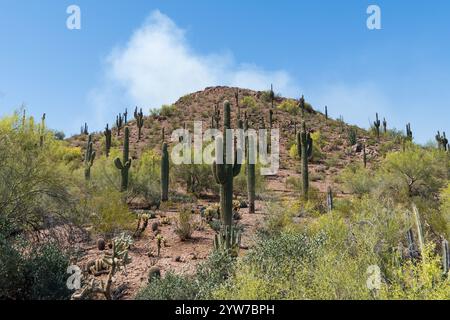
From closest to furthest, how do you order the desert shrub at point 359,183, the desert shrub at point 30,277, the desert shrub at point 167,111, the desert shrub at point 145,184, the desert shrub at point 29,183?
the desert shrub at point 30,277
the desert shrub at point 29,183
the desert shrub at point 145,184
the desert shrub at point 359,183
the desert shrub at point 167,111

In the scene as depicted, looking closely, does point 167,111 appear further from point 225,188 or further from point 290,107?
point 225,188

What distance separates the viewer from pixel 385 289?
7.42 metres

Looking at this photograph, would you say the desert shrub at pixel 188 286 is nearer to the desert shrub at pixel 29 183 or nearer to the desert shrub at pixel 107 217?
the desert shrub at pixel 29 183

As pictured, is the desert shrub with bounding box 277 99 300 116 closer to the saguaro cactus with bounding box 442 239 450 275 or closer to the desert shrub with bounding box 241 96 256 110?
the desert shrub with bounding box 241 96 256 110

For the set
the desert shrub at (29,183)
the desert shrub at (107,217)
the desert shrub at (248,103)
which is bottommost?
the desert shrub at (107,217)

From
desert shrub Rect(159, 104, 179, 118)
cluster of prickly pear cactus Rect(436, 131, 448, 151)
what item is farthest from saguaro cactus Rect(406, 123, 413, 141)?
desert shrub Rect(159, 104, 179, 118)

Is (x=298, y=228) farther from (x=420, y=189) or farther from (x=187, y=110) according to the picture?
(x=187, y=110)

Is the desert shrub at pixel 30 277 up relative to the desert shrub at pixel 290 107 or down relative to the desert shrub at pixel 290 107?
down

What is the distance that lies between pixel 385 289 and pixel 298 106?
47.4 m

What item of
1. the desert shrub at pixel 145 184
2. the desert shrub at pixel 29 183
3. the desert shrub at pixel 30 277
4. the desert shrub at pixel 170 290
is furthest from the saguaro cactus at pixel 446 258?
the desert shrub at pixel 145 184

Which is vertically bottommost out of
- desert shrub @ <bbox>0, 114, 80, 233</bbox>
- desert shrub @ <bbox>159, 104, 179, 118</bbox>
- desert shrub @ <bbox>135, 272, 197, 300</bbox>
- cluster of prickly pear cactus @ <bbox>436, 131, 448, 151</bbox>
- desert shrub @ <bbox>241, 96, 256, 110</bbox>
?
desert shrub @ <bbox>135, 272, 197, 300</bbox>

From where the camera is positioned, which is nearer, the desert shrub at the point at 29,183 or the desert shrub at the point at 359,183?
the desert shrub at the point at 29,183

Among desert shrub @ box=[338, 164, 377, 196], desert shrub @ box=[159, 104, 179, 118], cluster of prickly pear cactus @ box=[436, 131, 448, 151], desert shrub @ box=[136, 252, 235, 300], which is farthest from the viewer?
desert shrub @ box=[159, 104, 179, 118]

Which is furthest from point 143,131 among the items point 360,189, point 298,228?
point 298,228
